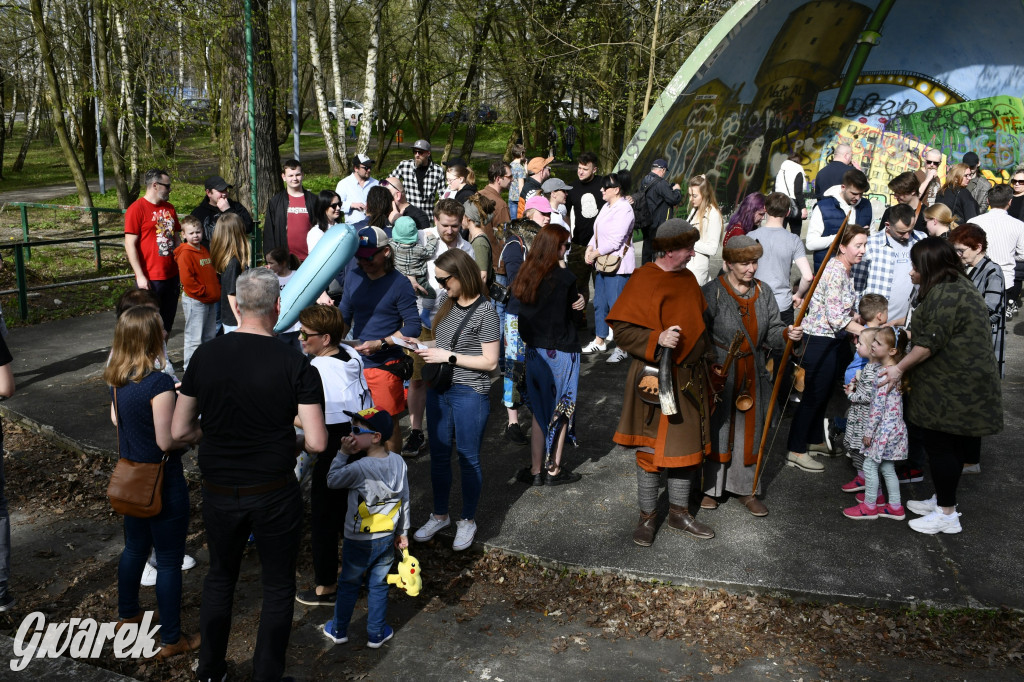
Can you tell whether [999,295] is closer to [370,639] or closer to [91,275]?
[370,639]

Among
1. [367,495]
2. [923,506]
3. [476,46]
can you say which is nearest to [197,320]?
[367,495]

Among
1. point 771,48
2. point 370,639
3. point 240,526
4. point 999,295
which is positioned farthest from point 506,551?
point 771,48

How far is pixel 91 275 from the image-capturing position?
13.9m

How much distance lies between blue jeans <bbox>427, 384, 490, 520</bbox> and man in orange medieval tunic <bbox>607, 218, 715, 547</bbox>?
887 mm

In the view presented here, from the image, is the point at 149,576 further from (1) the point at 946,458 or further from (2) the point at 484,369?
(1) the point at 946,458

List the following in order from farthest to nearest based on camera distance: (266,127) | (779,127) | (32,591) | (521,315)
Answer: (779,127), (266,127), (521,315), (32,591)

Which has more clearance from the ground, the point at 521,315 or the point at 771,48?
the point at 771,48

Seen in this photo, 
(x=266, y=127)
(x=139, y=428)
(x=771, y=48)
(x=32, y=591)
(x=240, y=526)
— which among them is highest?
(x=771, y=48)

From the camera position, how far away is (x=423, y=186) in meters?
10.3

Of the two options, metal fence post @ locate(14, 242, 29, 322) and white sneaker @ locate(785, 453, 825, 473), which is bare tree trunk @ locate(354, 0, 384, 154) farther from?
white sneaker @ locate(785, 453, 825, 473)

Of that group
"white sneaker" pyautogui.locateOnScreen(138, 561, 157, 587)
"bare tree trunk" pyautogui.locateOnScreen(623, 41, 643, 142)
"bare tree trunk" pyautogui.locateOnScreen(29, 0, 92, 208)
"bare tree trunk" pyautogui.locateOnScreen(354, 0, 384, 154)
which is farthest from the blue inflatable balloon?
"bare tree trunk" pyautogui.locateOnScreen(354, 0, 384, 154)

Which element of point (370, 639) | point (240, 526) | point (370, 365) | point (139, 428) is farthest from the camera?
point (370, 365)

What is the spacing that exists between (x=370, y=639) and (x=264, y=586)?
789mm

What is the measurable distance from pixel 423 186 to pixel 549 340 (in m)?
5.01
